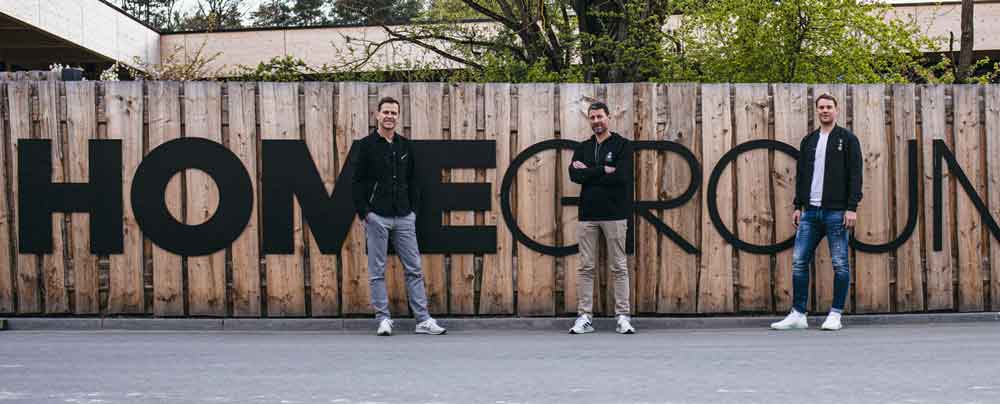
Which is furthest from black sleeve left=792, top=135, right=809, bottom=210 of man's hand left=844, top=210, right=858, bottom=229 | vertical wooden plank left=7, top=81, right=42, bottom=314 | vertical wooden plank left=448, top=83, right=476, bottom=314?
vertical wooden plank left=7, top=81, right=42, bottom=314

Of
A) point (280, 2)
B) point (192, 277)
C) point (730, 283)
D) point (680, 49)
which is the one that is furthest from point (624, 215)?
point (280, 2)

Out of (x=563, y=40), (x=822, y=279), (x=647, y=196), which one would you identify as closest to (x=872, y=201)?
(x=822, y=279)

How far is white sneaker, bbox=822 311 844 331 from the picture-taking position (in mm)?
9398

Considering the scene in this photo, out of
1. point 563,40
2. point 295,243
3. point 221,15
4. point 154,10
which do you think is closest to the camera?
point 295,243

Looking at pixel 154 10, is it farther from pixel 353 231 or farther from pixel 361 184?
pixel 361 184

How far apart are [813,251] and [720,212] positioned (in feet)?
2.88

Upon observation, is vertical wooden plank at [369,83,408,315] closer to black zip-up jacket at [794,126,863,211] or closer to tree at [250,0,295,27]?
black zip-up jacket at [794,126,863,211]

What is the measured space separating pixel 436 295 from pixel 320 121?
175 centimetres

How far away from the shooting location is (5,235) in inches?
387

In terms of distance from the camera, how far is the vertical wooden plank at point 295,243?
388 inches

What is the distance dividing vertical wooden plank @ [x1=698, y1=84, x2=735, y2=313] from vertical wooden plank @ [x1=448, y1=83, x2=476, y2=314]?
1950 mm

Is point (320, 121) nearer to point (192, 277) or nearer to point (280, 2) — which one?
point (192, 277)

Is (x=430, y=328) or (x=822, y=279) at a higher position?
(x=822, y=279)

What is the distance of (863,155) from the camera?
1007 cm
